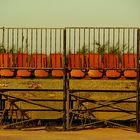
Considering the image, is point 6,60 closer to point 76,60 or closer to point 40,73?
point 40,73

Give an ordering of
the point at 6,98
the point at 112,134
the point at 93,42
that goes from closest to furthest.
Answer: the point at 112,134, the point at 6,98, the point at 93,42

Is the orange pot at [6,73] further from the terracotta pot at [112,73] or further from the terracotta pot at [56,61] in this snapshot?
the terracotta pot at [112,73]

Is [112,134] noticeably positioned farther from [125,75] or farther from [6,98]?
[6,98]

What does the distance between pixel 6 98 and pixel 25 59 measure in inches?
60.4

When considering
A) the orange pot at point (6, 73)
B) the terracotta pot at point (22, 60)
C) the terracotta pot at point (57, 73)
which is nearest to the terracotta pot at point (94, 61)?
the terracotta pot at point (57, 73)

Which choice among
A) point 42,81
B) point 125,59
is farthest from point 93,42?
point 42,81

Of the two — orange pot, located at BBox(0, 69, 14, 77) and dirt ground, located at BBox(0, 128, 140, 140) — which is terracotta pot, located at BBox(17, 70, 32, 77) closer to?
orange pot, located at BBox(0, 69, 14, 77)

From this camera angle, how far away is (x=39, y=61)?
1459 centimetres

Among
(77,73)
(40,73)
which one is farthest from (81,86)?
(40,73)

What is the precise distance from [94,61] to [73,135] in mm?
2940

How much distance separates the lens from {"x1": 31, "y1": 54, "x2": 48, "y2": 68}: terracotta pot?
14539mm

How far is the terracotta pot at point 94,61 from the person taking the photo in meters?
14.4

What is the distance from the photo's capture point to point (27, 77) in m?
14.4

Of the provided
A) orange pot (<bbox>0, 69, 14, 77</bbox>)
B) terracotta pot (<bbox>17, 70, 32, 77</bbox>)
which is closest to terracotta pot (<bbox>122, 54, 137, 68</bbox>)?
terracotta pot (<bbox>17, 70, 32, 77</bbox>)
